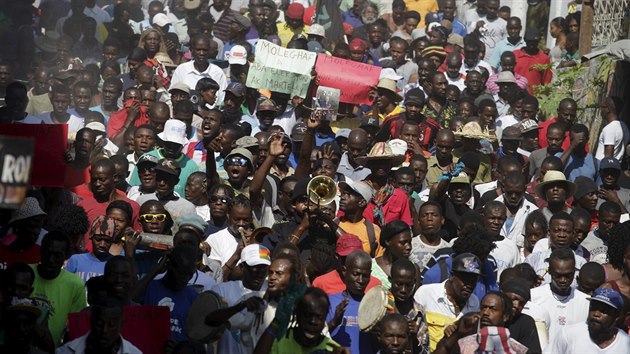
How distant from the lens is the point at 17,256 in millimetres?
11352

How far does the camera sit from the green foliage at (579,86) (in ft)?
63.5

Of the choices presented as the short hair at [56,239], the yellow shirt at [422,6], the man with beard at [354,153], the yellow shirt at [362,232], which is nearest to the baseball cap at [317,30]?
the yellow shirt at [422,6]

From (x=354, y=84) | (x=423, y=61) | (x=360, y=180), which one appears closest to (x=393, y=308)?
(x=360, y=180)

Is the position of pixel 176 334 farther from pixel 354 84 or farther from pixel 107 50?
pixel 107 50

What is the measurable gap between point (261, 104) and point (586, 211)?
3901mm

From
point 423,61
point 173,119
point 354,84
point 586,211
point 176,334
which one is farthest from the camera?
point 423,61

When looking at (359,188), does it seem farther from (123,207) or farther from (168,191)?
(123,207)

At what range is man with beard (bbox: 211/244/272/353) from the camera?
9992 millimetres

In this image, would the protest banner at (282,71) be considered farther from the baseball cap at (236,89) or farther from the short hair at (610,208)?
the short hair at (610,208)

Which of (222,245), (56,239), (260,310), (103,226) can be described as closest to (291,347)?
(260,310)

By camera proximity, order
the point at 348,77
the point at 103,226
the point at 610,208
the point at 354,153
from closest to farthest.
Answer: the point at 103,226 → the point at 610,208 → the point at 354,153 → the point at 348,77

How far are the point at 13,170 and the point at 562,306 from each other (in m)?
5.89

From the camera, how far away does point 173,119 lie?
52.1 ft

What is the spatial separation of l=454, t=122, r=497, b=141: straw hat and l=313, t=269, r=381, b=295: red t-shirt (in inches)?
193
